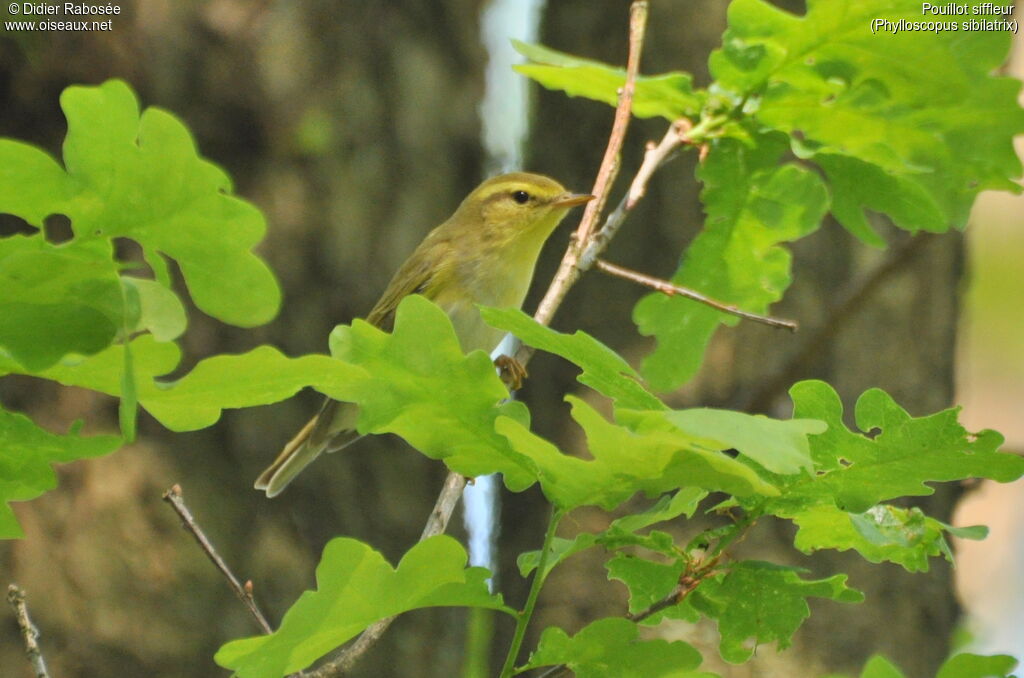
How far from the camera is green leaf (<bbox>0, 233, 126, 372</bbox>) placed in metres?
0.95

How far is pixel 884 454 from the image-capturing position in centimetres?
116

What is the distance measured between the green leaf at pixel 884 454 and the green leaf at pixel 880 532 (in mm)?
30

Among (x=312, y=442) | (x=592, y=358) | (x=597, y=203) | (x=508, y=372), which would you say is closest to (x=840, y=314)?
(x=508, y=372)

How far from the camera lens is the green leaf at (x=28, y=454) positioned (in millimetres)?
1216

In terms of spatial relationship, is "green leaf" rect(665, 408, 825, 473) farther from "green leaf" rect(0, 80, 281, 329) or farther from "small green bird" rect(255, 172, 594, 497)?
"small green bird" rect(255, 172, 594, 497)

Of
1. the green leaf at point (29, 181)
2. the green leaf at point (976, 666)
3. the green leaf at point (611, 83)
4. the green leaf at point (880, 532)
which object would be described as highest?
Answer: the green leaf at point (611, 83)

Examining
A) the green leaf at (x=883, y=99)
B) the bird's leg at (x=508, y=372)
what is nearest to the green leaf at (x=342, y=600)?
the green leaf at (x=883, y=99)

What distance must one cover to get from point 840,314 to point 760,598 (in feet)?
6.49

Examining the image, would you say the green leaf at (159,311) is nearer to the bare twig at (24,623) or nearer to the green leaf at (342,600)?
the green leaf at (342,600)

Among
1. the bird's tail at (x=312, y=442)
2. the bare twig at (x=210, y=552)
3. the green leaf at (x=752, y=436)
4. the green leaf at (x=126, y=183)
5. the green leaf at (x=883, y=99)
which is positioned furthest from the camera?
the bird's tail at (x=312, y=442)

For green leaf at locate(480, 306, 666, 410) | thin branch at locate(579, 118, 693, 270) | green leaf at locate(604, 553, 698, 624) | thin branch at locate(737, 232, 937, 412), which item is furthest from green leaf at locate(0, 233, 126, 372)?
thin branch at locate(737, 232, 937, 412)

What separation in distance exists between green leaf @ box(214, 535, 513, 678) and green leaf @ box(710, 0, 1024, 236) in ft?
3.48

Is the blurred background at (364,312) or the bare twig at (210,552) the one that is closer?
the bare twig at (210,552)

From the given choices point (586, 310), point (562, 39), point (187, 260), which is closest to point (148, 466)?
point (586, 310)
